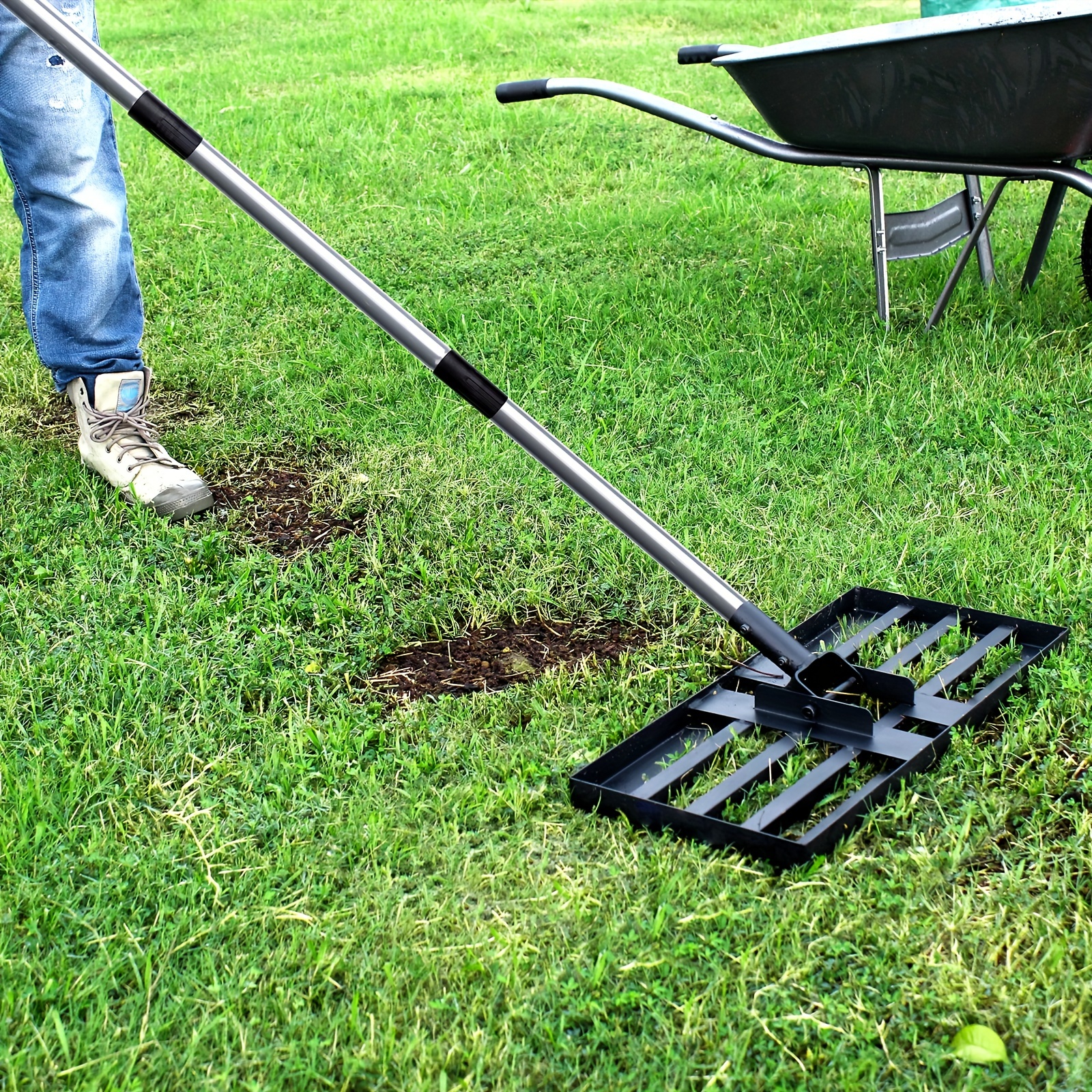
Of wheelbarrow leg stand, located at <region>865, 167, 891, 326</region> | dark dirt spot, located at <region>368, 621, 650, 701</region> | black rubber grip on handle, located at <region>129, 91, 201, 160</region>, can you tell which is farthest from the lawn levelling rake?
wheelbarrow leg stand, located at <region>865, 167, 891, 326</region>

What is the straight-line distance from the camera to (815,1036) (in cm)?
136

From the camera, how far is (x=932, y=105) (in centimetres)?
294

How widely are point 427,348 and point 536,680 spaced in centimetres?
61

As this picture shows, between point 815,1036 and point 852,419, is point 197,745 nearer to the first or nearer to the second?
point 815,1036

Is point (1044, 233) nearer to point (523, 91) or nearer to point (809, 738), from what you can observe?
point (523, 91)

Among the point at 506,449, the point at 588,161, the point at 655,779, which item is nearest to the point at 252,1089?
the point at 655,779

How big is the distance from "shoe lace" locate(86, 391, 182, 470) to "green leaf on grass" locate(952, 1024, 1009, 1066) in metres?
2.00

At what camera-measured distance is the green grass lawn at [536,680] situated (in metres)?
1.39

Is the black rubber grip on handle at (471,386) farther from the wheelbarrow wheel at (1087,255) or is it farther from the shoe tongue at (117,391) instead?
the wheelbarrow wheel at (1087,255)

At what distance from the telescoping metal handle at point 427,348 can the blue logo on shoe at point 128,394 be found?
3.26ft

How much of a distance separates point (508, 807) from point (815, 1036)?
562 millimetres

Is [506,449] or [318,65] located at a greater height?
[318,65]

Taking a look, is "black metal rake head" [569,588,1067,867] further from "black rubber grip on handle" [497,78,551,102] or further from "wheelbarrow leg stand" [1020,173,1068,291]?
"black rubber grip on handle" [497,78,551,102]

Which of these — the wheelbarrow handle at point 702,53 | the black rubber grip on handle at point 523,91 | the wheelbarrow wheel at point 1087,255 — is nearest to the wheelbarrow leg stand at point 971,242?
the wheelbarrow wheel at point 1087,255
